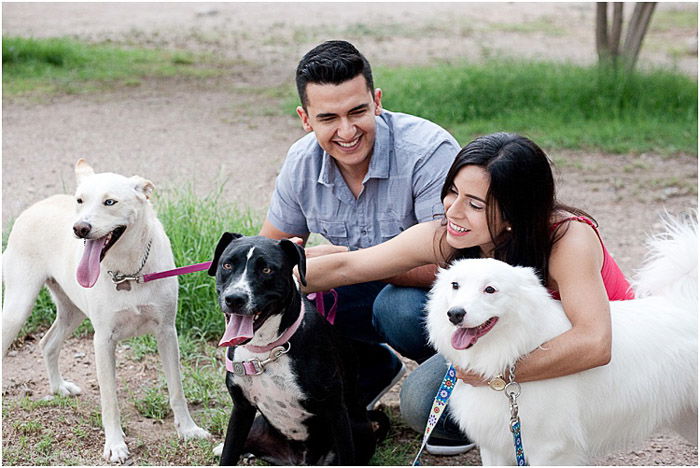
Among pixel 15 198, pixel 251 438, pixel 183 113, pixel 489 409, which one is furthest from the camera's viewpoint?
pixel 183 113

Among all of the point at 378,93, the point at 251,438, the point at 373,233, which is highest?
the point at 378,93

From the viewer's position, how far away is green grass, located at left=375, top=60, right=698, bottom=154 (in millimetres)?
7945

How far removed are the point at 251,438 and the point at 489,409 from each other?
1.07 meters

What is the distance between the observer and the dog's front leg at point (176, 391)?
3475 millimetres

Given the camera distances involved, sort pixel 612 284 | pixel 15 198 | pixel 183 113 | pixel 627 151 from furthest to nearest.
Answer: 1. pixel 183 113
2. pixel 627 151
3. pixel 15 198
4. pixel 612 284

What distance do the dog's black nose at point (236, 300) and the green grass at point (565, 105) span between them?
5.35 metres

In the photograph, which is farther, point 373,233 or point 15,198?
point 15,198

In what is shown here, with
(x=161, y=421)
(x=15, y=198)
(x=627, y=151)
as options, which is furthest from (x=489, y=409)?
(x=627, y=151)

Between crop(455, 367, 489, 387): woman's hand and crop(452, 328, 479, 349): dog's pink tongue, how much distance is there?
0.18m

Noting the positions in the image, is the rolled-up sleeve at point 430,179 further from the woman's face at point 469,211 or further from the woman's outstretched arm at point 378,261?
the woman's face at point 469,211

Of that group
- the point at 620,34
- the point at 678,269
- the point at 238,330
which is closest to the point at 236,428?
the point at 238,330

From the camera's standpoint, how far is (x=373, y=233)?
11.7 ft

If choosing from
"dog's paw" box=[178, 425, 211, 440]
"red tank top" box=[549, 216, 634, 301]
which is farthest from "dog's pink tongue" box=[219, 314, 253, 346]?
"red tank top" box=[549, 216, 634, 301]

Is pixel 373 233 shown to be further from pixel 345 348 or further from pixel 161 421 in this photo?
pixel 161 421
